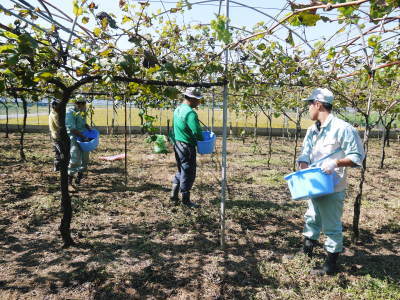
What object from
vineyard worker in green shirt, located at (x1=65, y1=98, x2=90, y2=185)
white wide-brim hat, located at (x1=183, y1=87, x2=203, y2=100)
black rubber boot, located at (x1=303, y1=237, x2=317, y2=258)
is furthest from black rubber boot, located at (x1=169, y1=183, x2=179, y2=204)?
black rubber boot, located at (x1=303, y1=237, x2=317, y2=258)

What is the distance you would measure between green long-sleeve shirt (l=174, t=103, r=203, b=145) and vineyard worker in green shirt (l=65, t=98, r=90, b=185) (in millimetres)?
1928

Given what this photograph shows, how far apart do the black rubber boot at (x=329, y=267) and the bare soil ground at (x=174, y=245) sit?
0.23ft

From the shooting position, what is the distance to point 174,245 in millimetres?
3352

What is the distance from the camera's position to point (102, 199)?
481cm

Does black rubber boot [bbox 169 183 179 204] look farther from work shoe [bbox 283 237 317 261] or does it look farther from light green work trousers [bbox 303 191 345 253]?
light green work trousers [bbox 303 191 345 253]

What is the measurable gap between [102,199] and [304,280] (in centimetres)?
353

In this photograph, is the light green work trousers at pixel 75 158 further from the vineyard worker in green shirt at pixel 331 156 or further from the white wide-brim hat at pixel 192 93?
the vineyard worker in green shirt at pixel 331 156

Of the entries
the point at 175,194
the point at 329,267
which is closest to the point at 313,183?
the point at 329,267

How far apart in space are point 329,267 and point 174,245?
5.73 feet

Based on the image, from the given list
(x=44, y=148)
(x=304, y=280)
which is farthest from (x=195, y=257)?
(x=44, y=148)

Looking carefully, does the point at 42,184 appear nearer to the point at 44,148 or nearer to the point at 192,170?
the point at 192,170

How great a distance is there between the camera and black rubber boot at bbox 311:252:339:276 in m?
2.70

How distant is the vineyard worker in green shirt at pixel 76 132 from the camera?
16.3 feet

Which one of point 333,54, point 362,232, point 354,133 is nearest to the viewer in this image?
point 354,133
